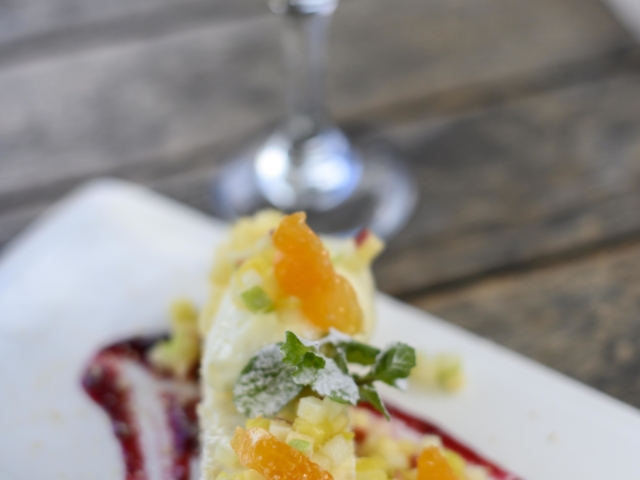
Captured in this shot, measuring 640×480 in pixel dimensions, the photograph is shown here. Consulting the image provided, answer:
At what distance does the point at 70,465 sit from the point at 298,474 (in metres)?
0.38

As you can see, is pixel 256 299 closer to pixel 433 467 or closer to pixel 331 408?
pixel 331 408

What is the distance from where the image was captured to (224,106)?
151 centimetres

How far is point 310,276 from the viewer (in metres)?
0.76

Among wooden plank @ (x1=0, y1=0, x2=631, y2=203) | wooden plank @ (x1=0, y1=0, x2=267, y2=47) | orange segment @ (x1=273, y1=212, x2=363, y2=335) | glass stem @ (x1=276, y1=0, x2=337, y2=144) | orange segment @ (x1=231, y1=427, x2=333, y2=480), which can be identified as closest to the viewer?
orange segment @ (x1=231, y1=427, x2=333, y2=480)

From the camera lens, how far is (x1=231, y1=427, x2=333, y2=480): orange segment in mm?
648

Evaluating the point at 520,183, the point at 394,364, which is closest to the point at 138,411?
the point at 394,364

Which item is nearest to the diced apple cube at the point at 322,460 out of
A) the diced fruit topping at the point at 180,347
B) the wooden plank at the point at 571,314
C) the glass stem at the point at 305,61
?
the diced fruit topping at the point at 180,347

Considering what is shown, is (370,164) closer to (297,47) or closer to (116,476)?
(297,47)

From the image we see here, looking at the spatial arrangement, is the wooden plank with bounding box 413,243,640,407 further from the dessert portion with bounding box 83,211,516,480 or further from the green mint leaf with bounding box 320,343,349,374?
the green mint leaf with bounding box 320,343,349,374

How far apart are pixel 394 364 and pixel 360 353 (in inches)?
1.9

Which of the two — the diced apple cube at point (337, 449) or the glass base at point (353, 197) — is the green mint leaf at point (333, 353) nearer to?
the diced apple cube at point (337, 449)

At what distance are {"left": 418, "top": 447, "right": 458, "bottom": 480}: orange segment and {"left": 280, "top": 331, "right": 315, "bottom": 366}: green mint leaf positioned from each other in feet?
0.68

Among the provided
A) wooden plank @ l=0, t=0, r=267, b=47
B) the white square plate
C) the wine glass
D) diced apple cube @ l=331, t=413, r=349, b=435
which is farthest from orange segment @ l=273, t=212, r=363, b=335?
wooden plank @ l=0, t=0, r=267, b=47

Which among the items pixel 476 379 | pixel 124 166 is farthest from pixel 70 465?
pixel 124 166
